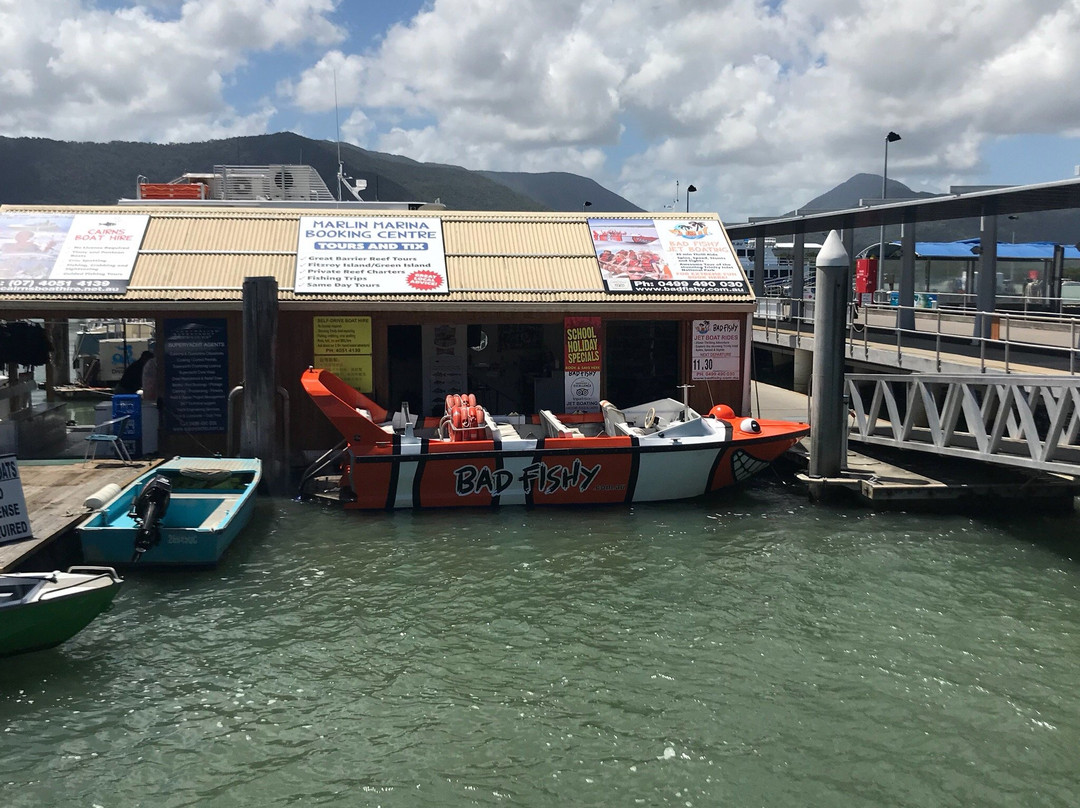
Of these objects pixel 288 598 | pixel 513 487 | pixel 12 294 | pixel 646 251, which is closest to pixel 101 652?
pixel 288 598

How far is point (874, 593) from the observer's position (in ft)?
39.2

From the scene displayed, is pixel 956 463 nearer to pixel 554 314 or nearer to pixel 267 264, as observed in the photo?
pixel 554 314

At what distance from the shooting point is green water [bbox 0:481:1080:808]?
25.6 feet

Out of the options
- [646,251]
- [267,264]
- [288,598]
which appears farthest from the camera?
[646,251]

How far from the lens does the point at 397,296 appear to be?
17828mm

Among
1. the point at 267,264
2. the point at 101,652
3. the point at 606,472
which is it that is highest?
the point at 267,264

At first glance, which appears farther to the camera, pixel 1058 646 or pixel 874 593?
pixel 874 593

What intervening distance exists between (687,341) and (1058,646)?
9.79 m

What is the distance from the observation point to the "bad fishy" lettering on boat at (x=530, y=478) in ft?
51.7

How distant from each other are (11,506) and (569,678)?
697 cm

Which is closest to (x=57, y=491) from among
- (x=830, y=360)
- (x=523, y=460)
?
(x=523, y=460)

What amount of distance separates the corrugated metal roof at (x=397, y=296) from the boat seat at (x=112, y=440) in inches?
87.9

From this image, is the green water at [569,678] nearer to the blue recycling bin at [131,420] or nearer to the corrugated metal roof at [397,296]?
the blue recycling bin at [131,420]

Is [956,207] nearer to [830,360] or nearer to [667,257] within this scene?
[667,257]
